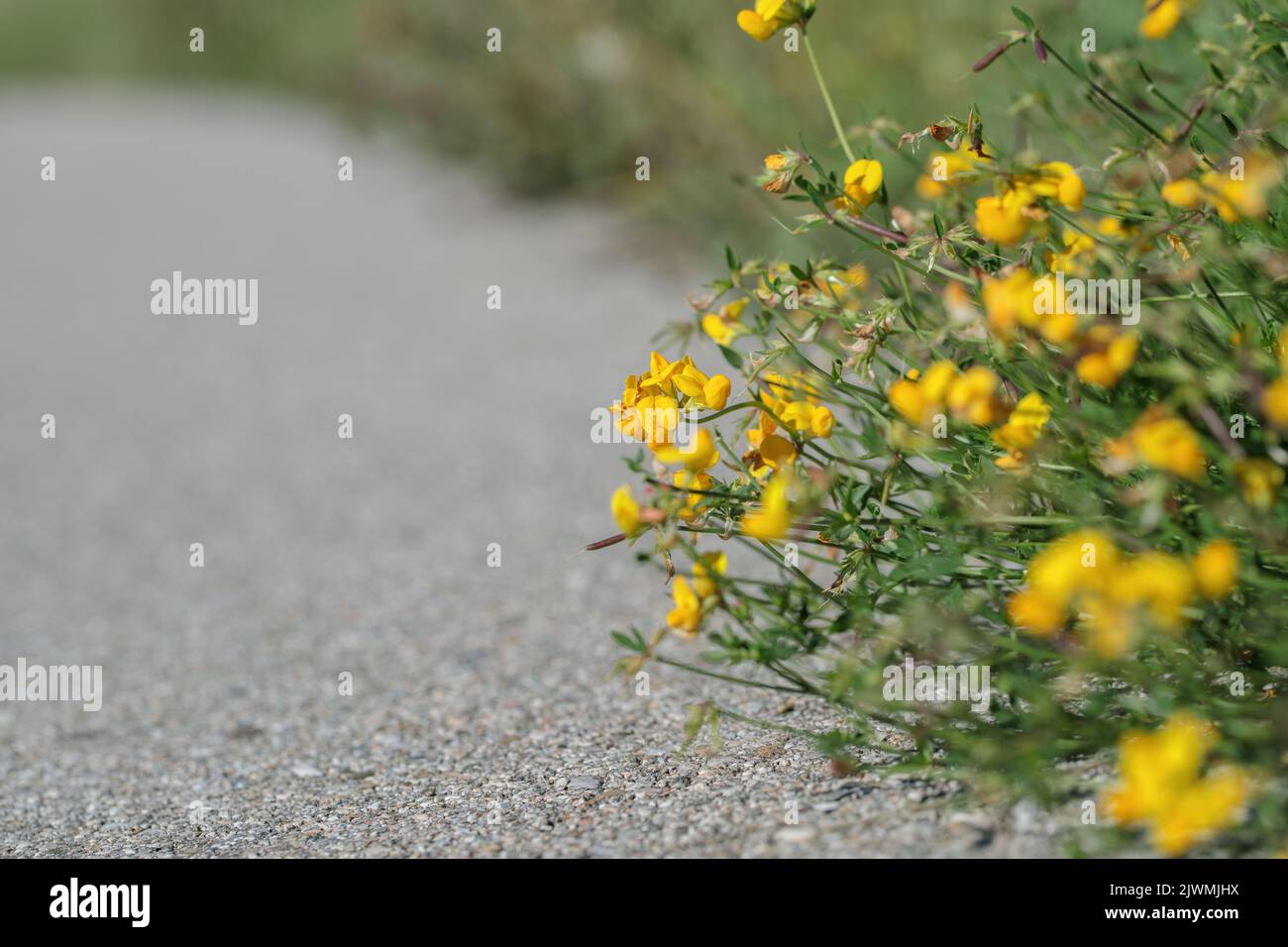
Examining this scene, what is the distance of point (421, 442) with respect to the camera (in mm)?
4133

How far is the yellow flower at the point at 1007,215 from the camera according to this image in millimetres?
1335

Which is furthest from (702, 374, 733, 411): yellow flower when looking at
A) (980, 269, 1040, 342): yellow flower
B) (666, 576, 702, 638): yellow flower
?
(980, 269, 1040, 342): yellow flower

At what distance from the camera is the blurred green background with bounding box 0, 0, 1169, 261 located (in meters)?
3.98

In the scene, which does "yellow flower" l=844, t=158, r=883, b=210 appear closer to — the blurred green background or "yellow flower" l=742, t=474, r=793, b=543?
the blurred green background

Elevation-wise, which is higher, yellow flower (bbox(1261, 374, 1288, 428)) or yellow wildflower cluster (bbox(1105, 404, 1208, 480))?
yellow flower (bbox(1261, 374, 1288, 428))

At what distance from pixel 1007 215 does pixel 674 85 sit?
4.20 meters

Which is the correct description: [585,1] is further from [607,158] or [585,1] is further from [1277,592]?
[1277,592]

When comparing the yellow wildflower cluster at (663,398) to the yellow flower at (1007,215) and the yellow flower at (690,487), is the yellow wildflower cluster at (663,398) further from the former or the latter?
the yellow flower at (1007,215)

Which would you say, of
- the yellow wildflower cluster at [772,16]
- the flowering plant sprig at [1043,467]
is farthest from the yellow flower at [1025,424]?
the yellow wildflower cluster at [772,16]

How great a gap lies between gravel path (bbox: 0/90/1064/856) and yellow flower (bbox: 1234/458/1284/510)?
0.42 m

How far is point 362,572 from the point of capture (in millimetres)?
3137

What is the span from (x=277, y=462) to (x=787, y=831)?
3037mm

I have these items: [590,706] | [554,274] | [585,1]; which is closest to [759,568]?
[590,706]

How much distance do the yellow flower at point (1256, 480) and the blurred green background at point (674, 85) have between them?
56 cm
